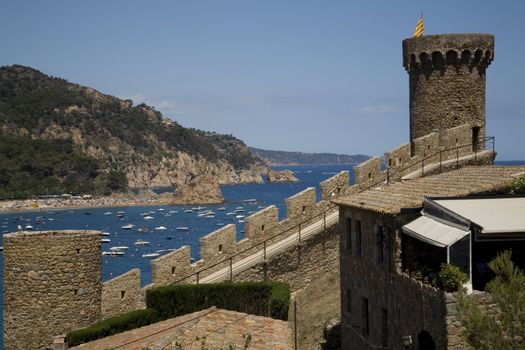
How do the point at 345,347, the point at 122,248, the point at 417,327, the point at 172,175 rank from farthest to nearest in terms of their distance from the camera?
1. the point at 172,175
2. the point at 122,248
3. the point at 345,347
4. the point at 417,327

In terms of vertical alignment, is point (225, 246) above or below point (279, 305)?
above

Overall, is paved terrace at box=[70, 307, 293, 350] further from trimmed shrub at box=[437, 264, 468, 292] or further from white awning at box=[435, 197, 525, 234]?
white awning at box=[435, 197, 525, 234]

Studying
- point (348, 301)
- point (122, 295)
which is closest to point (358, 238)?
point (348, 301)

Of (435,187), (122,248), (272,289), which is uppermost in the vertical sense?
(435,187)

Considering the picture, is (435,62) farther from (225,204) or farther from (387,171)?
(225,204)

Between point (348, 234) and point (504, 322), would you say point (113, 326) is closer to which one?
point (348, 234)

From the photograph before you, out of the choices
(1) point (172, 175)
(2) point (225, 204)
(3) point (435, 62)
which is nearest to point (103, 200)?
(2) point (225, 204)

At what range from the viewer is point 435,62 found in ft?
91.6

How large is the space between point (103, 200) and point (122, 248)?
69.2 m

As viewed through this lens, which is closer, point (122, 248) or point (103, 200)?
point (122, 248)

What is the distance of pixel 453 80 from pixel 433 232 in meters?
14.3

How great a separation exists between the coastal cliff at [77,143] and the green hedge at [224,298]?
123325mm

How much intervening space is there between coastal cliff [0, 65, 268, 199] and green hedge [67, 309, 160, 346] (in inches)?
4876

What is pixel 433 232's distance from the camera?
1455 cm
